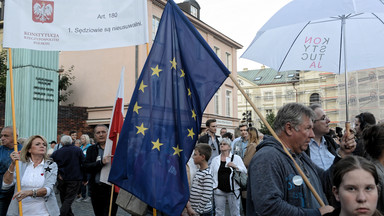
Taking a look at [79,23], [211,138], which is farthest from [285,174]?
[211,138]

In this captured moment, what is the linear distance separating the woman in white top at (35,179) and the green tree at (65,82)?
63.2 feet

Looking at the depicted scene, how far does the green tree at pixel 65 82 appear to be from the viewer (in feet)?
77.4

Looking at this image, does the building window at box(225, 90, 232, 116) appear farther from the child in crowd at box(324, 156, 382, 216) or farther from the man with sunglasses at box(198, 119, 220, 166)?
the child in crowd at box(324, 156, 382, 216)

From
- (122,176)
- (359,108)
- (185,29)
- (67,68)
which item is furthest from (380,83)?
(67,68)

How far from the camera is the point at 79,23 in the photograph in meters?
4.76

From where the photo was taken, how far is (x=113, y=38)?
15.7 feet

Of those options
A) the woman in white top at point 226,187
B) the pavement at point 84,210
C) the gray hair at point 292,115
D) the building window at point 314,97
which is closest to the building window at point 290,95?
the building window at point 314,97

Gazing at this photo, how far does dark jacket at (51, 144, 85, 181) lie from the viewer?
8.36m

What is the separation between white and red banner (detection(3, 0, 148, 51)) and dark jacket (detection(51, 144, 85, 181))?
421 cm

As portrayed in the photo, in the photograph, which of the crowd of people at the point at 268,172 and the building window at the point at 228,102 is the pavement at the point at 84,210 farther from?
the building window at the point at 228,102

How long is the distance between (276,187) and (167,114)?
58.6 inches

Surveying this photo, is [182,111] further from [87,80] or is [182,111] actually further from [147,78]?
[87,80]

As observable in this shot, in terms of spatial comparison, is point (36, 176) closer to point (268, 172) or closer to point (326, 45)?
point (268, 172)

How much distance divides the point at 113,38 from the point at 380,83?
5.45 m
